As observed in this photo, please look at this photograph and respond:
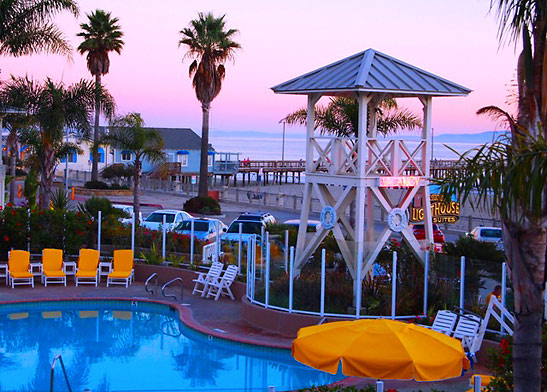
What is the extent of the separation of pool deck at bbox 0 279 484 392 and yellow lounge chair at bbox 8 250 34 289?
1.02ft

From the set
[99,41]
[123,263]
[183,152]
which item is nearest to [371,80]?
[123,263]

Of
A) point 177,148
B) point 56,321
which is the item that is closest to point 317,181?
point 56,321

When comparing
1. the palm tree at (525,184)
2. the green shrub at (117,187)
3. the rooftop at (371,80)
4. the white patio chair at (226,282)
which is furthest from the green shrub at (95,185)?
the palm tree at (525,184)

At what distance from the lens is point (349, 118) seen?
2794 centimetres

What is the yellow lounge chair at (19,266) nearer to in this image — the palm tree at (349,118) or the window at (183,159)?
the palm tree at (349,118)

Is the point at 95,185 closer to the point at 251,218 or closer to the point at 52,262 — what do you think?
the point at 251,218

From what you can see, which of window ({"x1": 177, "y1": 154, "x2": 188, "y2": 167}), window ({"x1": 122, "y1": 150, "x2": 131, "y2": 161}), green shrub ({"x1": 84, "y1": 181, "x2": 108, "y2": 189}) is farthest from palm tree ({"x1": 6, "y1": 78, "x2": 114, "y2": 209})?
window ({"x1": 177, "y1": 154, "x2": 188, "y2": 167})

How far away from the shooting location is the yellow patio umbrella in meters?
10.7

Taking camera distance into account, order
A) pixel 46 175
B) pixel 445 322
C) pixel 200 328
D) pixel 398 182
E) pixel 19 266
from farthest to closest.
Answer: pixel 46 175 → pixel 19 266 → pixel 200 328 → pixel 398 182 → pixel 445 322

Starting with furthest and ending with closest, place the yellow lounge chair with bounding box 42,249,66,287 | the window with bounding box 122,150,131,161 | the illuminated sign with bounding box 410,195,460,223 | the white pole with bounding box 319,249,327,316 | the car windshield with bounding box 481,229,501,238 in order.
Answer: the window with bounding box 122,150,131,161 < the car windshield with bounding box 481,229,501,238 < the yellow lounge chair with bounding box 42,249,66,287 < the illuminated sign with bounding box 410,195,460,223 < the white pole with bounding box 319,249,327,316

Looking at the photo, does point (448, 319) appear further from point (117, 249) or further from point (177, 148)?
point (177, 148)

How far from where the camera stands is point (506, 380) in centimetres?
1009

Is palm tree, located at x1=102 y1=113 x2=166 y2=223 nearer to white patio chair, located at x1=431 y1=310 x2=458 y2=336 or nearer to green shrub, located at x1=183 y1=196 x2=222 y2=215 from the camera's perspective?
green shrub, located at x1=183 y1=196 x2=222 y2=215

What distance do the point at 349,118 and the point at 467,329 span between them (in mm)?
14238
